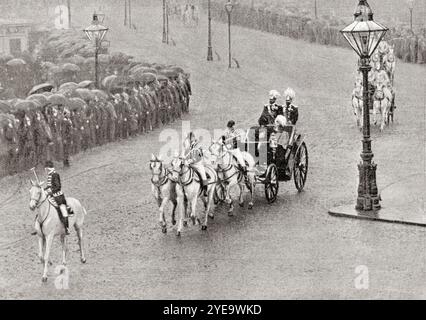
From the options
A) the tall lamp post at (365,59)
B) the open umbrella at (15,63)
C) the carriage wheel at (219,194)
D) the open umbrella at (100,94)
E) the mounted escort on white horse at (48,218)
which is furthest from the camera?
the open umbrella at (15,63)

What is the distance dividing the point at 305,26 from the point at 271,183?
120 ft

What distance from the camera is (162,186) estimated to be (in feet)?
64.2

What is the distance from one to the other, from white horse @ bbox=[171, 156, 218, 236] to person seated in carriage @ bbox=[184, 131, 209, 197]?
0.42 ft

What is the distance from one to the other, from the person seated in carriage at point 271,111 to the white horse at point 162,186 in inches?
170

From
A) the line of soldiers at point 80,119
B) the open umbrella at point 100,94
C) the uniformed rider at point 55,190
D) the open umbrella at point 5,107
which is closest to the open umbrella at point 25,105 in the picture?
the line of soldiers at point 80,119

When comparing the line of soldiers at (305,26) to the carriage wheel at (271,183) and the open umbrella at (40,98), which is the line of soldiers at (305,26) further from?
the carriage wheel at (271,183)

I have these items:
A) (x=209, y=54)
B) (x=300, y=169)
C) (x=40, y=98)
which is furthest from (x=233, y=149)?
(x=209, y=54)

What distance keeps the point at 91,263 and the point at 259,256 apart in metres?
2.89

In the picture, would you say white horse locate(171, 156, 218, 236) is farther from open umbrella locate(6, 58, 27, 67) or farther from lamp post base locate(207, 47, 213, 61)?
lamp post base locate(207, 47, 213, 61)

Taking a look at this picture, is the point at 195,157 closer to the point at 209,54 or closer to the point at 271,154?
the point at 271,154

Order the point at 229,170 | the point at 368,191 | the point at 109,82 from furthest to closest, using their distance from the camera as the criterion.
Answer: the point at 109,82 < the point at 368,191 < the point at 229,170

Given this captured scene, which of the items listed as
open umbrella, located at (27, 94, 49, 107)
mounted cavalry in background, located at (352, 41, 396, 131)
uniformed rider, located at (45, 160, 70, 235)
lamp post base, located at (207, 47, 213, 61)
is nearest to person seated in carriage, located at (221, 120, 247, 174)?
uniformed rider, located at (45, 160, 70, 235)

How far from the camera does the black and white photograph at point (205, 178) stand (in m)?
16.8

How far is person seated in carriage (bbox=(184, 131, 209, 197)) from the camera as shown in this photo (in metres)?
19.9
